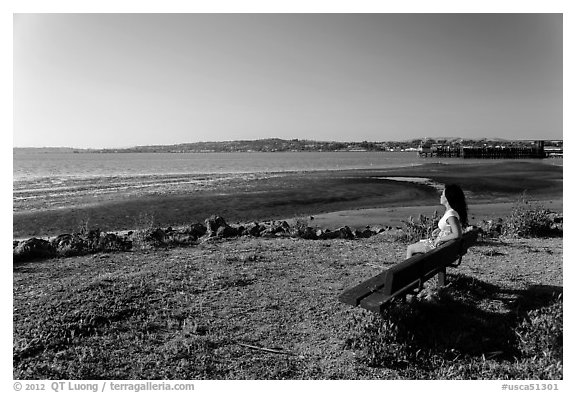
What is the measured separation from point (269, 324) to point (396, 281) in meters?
Result: 1.72

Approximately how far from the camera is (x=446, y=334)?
4.63 meters

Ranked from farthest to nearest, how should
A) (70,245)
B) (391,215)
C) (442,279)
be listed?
(391,215) → (70,245) → (442,279)

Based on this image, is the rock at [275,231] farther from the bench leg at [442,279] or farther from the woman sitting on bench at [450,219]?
the bench leg at [442,279]

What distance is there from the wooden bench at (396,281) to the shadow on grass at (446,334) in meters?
0.28

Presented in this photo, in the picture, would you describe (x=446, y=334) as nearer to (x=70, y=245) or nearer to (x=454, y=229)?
(x=454, y=229)

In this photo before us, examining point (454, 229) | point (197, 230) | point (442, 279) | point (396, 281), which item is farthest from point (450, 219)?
point (197, 230)

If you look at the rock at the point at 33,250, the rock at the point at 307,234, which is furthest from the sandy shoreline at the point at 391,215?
the rock at the point at 33,250

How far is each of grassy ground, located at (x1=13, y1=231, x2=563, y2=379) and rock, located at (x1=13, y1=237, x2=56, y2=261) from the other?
68 centimetres

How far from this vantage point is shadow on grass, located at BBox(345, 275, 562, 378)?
4.21 metres

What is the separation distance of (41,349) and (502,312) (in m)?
5.30

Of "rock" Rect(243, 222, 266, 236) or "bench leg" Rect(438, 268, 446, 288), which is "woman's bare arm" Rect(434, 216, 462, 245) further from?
"rock" Rect(243, 222, 266, 236)
